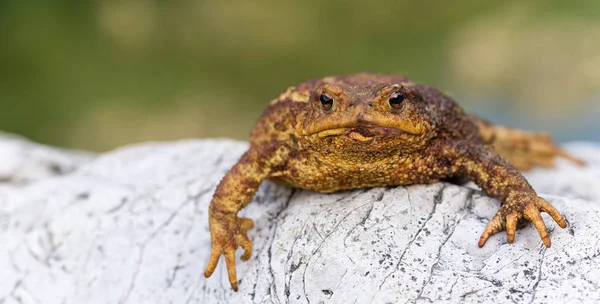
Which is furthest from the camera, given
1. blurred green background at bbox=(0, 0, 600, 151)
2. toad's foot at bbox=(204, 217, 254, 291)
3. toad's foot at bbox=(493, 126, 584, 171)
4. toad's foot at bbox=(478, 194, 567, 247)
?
blurred green background at bbox=(0, 0, 600, 151)

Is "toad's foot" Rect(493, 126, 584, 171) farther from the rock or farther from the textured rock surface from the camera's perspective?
the rock

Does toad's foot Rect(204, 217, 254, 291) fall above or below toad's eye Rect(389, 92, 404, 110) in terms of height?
below

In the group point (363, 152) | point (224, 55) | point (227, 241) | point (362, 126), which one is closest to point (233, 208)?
point (227, 241)

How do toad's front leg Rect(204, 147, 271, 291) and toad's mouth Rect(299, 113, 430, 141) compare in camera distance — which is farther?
toad's front leg Rect(204, 147, 271, 291)

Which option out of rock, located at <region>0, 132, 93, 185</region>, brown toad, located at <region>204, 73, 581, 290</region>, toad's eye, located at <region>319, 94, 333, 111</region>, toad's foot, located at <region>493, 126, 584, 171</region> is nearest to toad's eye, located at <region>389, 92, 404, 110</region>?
brown toad, located at <region>204, 73, 581, 290</region>

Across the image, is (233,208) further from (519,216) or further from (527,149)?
(527,149)

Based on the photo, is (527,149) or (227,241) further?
(527,149)
